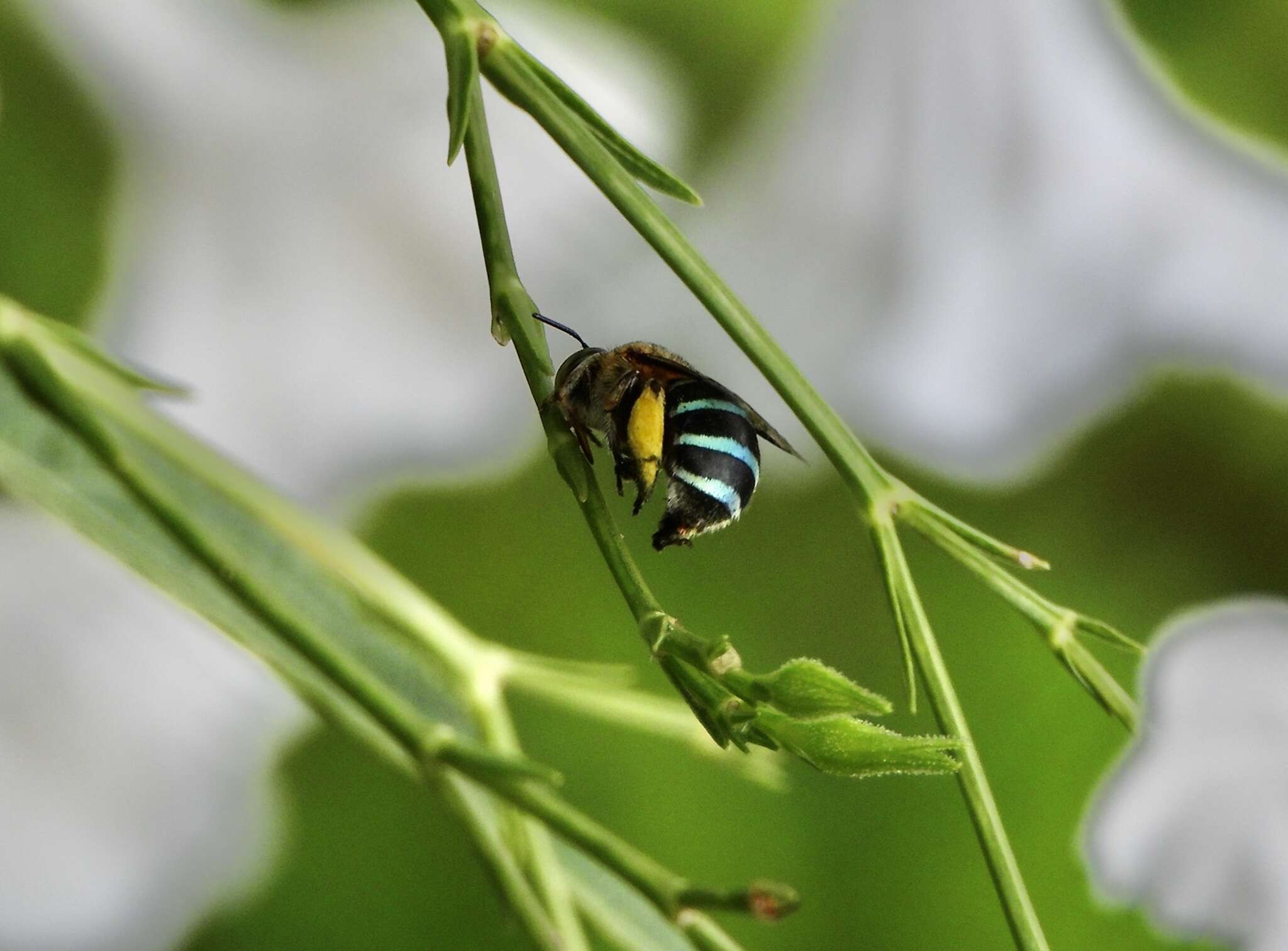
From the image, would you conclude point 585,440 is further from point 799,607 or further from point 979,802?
point 799,607

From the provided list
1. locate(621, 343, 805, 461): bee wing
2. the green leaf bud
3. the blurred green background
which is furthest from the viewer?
the blurred green background

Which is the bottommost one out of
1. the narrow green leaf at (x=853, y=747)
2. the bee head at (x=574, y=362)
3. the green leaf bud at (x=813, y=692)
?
the narrow green leaf at (x=853, y=747)

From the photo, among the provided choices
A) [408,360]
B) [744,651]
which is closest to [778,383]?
[744,651]

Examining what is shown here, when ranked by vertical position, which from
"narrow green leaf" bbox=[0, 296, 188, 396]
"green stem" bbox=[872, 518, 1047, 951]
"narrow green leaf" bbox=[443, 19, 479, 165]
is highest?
"narrow green leaf" bbox=[0, 296, 188, 396]

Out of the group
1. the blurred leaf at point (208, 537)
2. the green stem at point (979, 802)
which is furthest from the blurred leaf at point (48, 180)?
the green stem at point (979, 802)

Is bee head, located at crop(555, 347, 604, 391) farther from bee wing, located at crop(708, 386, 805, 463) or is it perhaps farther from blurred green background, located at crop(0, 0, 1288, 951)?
blurred green background, located at crop(0, 0, 1288, 951)

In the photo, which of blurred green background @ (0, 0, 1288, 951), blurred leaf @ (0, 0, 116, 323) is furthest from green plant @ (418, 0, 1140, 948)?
blurred leaf @ (0, 0, 116, 323)

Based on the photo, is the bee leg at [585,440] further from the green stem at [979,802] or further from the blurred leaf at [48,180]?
the blurred leaf at [48,180]
